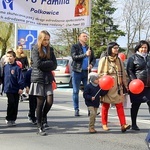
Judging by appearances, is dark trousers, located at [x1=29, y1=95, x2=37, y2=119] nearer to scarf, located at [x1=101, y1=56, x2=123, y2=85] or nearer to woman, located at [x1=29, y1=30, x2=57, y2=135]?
woman, located at [x1=29, y1=30, x2=57, y2=135]

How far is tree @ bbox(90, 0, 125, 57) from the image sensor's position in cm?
4634

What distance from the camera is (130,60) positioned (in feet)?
24.8

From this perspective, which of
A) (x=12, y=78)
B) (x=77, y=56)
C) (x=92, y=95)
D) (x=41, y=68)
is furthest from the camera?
(x=77, y=56)

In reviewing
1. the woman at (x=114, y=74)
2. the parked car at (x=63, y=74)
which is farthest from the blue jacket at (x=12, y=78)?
the parked car at (x=63, y=74)

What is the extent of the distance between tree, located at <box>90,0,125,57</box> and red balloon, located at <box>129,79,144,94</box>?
39.0 m

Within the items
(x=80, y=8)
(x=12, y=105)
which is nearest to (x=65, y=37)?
(x=80, y=8)

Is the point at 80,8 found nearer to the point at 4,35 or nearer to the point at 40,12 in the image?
the point at 40,12

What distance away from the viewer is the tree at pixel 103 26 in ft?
152

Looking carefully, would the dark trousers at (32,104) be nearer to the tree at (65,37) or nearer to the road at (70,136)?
the road at (70,136)

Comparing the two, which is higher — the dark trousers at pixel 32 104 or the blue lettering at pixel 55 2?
the blue lettering at pixel 55 2

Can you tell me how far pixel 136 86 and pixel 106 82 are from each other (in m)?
0.54

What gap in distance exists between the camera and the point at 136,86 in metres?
7.06

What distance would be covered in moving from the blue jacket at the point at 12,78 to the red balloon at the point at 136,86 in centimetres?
217

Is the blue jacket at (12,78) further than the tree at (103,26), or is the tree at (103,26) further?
the tree at (103,26)
